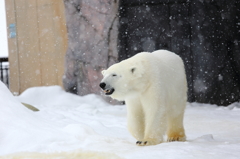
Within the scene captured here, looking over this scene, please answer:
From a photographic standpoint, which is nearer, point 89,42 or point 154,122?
point 154,122

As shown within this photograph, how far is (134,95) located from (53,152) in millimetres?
903

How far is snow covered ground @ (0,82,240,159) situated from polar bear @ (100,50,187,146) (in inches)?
8.7

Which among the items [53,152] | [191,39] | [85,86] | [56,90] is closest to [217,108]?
[191,39]

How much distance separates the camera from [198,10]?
318 inches

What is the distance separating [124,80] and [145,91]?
0.23 meters

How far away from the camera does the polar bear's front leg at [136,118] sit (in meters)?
3.86

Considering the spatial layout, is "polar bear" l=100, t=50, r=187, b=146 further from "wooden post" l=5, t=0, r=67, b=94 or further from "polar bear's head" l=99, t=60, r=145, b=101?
"wooden post" l=5, t=0, r=67, b=94

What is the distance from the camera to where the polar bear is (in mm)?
3629

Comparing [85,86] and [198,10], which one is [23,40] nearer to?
[85,86]

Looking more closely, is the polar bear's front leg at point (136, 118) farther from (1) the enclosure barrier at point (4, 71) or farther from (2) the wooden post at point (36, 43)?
(1) the enclosure barrier at point (4, 71)

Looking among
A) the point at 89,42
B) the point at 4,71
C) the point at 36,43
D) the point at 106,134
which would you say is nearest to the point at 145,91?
the point at 106,134

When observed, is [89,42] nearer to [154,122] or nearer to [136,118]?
[136,118]

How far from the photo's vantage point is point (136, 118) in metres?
3.87

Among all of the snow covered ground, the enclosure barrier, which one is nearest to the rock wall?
the snow covered ground
